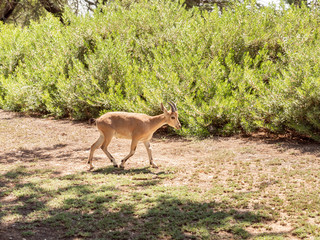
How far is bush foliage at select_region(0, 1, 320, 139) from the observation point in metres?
10.6

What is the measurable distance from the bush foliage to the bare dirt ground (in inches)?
27.0

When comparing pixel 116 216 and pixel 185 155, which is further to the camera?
pixel 185 155

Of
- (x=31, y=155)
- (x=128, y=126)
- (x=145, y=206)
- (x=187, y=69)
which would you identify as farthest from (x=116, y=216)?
(x=187, y=69)

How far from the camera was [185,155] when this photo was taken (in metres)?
9.57

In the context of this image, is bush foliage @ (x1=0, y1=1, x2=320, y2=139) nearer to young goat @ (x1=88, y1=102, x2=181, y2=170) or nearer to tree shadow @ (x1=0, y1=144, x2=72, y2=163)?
tree shadow @ (x1=0, y1=144, x2=72, y2=163)

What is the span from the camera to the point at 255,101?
11172mm

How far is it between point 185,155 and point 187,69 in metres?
3.81

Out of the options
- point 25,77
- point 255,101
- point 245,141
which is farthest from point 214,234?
point 25,77

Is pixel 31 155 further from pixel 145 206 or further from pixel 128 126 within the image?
pixel 145 206

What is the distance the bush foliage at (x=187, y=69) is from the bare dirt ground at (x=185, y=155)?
69 centimetres

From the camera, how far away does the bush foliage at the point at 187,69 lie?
34.9 feet

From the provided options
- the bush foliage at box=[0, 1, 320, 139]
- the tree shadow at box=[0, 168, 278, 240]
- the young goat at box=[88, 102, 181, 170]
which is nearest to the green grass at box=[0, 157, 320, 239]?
the tree shadow at box=[0, 168, 278, 240]

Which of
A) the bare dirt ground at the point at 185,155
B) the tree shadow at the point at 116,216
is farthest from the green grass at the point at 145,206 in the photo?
the bare dirt ground at the point at 185,155

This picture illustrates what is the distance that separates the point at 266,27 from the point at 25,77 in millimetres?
11181
